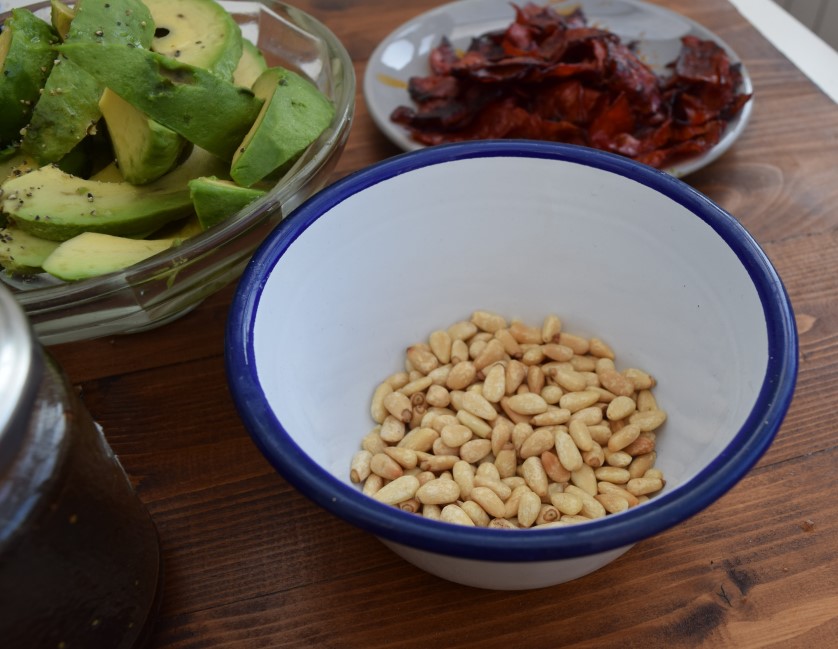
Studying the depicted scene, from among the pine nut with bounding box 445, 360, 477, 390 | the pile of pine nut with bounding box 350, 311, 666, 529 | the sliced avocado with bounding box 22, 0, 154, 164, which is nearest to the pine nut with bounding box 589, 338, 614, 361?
the pile of pine nut with bounding box 350, 311, 666, 529

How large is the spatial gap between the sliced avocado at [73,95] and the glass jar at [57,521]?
0.29 meters

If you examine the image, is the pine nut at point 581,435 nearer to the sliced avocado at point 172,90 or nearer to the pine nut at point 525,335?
the pine nut at point 525,335

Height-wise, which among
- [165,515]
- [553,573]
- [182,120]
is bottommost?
[165,515]

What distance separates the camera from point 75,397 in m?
0.43

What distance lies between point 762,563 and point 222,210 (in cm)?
46

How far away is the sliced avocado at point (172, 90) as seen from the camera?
553 mm

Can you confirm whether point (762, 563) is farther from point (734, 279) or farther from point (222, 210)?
point (222, 210)

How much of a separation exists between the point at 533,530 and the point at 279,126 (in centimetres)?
37

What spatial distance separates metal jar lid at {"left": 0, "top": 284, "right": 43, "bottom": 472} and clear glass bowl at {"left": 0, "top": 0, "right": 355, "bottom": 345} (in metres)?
0.13

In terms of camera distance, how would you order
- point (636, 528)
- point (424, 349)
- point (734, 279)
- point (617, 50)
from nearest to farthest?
point (636, 528) → point (734, 279) → point (424, 349) → point (617, 50)

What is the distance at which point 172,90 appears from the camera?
564 mm

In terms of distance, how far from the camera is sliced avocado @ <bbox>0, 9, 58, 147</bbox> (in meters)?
0.63

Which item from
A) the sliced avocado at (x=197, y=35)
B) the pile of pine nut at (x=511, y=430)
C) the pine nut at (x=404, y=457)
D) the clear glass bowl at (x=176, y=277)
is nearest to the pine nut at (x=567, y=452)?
the pile of pine nut at (x=511, y=430)

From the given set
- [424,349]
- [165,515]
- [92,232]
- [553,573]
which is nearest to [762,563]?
[553,573]
